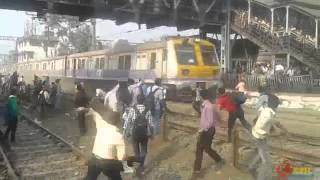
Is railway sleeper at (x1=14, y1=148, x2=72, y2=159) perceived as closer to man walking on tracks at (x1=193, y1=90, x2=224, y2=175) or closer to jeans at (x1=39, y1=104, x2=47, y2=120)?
man walking on tracks at (x1=193, y1=90, x2=224, y2=175)

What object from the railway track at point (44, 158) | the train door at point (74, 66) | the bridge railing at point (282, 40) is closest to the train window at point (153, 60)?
the bridge railing at point (282, 40)

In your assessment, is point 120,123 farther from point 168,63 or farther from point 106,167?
point 168,63

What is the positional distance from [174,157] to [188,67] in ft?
37.2

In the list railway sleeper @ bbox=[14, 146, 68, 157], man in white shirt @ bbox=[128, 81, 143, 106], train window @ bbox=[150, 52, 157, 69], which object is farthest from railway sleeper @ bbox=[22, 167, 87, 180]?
train window @ bbox=[150, 52, 157, 69]

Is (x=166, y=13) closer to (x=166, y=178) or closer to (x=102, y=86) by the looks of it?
(x=102, y=86)

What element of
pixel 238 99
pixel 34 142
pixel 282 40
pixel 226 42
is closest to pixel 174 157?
pixel 238 99

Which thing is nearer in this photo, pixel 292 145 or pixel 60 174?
pixel 60 174

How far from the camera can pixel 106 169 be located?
22.2 feet

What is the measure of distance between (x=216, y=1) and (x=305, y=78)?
10364 millimetres

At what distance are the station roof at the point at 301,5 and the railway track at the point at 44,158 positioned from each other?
17.8 m

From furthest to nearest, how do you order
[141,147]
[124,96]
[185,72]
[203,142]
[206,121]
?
[185,72]
[124,96]
[141,147]
[203,142]
[206,121]

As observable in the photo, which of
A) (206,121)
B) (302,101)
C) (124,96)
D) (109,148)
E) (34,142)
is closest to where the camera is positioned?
(109,148)

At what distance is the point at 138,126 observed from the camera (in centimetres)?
930

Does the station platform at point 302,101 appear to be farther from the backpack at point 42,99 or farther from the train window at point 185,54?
the backpack at point 42,99
